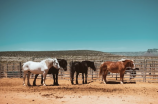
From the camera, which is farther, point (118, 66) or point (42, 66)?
point (118, 66)

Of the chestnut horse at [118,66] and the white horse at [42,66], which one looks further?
the chestnut horse at [118,66]

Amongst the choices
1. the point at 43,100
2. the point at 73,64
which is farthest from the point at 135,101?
the point at 73,64

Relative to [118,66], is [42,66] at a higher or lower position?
higher

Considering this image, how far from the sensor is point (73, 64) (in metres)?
11.9

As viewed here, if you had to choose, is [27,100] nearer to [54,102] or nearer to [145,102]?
[54,102]

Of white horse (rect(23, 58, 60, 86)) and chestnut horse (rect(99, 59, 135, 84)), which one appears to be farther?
chestnut horse (rect(99, 59, 135, 84))

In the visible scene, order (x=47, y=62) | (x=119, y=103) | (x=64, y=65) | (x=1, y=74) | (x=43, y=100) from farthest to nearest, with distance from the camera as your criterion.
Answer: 1. (x=1, y=74)
2. (x=64, y=65)
3. (x=47, y=62)
4. (x=43, y=100)
5. (x=119, y=103)

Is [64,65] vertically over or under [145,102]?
over

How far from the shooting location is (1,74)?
16953 millimetres

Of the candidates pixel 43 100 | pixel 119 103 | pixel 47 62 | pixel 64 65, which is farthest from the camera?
pixel 64 65

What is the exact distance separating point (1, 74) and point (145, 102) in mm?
14281

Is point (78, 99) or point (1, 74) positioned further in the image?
point (1, 74)

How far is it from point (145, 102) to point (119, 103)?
1021 mm

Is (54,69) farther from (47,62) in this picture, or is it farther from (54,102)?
(54,102)
